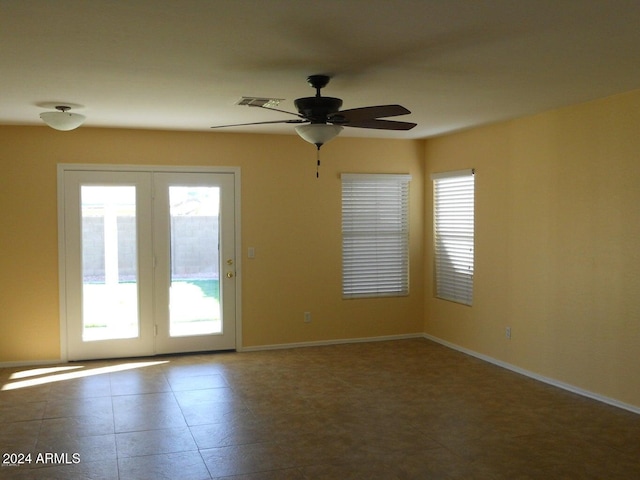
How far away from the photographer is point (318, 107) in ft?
12.8

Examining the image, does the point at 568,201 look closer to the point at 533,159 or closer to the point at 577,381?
the point at 533,159

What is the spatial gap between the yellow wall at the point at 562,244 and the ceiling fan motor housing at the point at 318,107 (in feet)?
7.60

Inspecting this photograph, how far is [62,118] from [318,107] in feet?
8.00

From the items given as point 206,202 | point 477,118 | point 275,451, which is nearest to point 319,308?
point 206,202

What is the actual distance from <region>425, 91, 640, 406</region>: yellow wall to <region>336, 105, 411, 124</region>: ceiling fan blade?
6.76 feet

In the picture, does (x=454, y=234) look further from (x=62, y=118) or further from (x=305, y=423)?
(x=62, y=118)

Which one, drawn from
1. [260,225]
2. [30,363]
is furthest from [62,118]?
[30,363]

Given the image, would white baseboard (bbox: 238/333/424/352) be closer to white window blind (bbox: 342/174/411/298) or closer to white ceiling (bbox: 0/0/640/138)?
white window blind (bbox: 342/174/411/298)

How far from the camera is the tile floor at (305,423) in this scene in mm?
3637

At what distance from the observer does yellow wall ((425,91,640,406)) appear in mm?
4641

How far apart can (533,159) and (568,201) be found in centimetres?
60

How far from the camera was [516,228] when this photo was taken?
5.81 m

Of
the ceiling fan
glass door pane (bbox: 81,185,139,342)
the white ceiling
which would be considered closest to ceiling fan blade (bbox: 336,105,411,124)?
the ceiling fan

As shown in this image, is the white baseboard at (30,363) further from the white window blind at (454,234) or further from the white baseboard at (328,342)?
the white window blind at (454,234)
